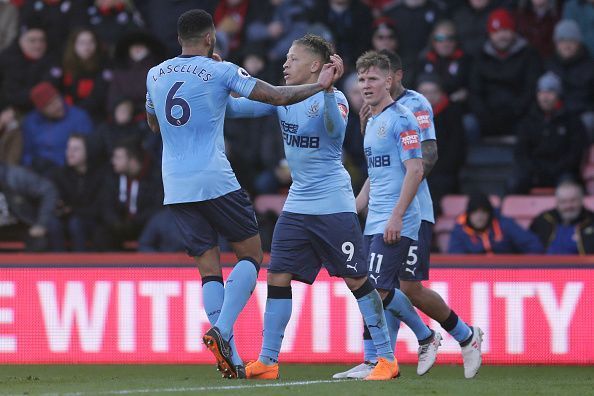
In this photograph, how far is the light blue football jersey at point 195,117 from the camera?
8.23 meters

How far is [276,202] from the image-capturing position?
47.3ft

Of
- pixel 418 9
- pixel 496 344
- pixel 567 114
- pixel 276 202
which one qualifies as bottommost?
pixel 496 344

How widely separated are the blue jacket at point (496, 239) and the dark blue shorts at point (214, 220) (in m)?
4.52

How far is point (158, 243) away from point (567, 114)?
14.3 ft

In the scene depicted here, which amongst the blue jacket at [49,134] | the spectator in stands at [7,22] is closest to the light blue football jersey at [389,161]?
the blue jacket at [49,134]

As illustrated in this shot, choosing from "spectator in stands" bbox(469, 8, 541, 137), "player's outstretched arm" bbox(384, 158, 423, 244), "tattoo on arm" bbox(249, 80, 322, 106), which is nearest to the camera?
"tattoo on arm" bbox(249, 80, 322, 106)

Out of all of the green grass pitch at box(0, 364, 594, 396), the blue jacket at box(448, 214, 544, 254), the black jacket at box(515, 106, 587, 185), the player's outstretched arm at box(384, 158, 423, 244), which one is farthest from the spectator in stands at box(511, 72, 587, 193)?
the player's outstretched arm at box(384, 158, 423, 244)

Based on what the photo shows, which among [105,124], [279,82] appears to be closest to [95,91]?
[105,124]

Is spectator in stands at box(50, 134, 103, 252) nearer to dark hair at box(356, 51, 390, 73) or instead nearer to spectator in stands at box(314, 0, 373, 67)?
spectator in stands at box(314, 0, 373, 67)

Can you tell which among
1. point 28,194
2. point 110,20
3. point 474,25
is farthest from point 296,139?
point 110,20

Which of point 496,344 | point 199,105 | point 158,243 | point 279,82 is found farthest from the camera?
point 279,82

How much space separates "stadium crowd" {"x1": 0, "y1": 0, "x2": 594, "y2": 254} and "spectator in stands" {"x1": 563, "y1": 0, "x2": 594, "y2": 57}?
1 centimetres

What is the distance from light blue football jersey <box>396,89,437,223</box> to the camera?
9.38 metres

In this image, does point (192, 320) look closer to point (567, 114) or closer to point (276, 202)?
point (276, 202)
